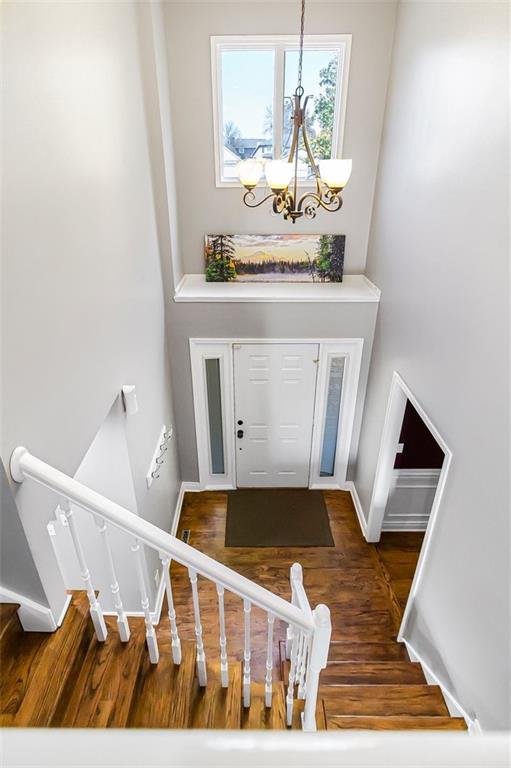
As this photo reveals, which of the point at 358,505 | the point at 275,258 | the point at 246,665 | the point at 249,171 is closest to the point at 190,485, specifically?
the point at 358,505

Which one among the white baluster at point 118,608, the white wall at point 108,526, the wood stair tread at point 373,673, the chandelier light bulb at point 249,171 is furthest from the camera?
the wood stair tread at point 373,673

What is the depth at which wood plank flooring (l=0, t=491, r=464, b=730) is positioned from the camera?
169cm

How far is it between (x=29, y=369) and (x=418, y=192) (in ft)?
9.34

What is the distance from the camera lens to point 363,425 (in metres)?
4.64

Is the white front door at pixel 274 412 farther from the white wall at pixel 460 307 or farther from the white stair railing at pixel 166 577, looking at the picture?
the white stair railing at pixel 166 577

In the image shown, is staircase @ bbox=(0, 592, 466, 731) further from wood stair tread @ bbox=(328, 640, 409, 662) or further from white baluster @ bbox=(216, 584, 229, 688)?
wood stair tread @ bbox=(328, 640, 409, 662)

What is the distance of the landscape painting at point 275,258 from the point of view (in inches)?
172

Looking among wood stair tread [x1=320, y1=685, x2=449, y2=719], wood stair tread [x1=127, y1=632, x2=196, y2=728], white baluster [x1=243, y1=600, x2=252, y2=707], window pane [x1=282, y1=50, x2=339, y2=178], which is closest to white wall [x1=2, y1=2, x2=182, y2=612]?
wood stair tread [x1=127, y1=632, x2=196, y2=728]

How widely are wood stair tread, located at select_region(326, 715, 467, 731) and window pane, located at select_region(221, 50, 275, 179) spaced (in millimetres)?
4304

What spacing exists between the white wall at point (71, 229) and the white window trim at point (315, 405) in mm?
1126

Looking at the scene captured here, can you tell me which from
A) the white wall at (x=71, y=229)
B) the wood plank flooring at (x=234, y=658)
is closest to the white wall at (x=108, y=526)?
the white wall at (x=71, y=229)

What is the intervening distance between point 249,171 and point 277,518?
3490 millimetres

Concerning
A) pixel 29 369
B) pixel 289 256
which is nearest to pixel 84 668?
pixel 29 369
